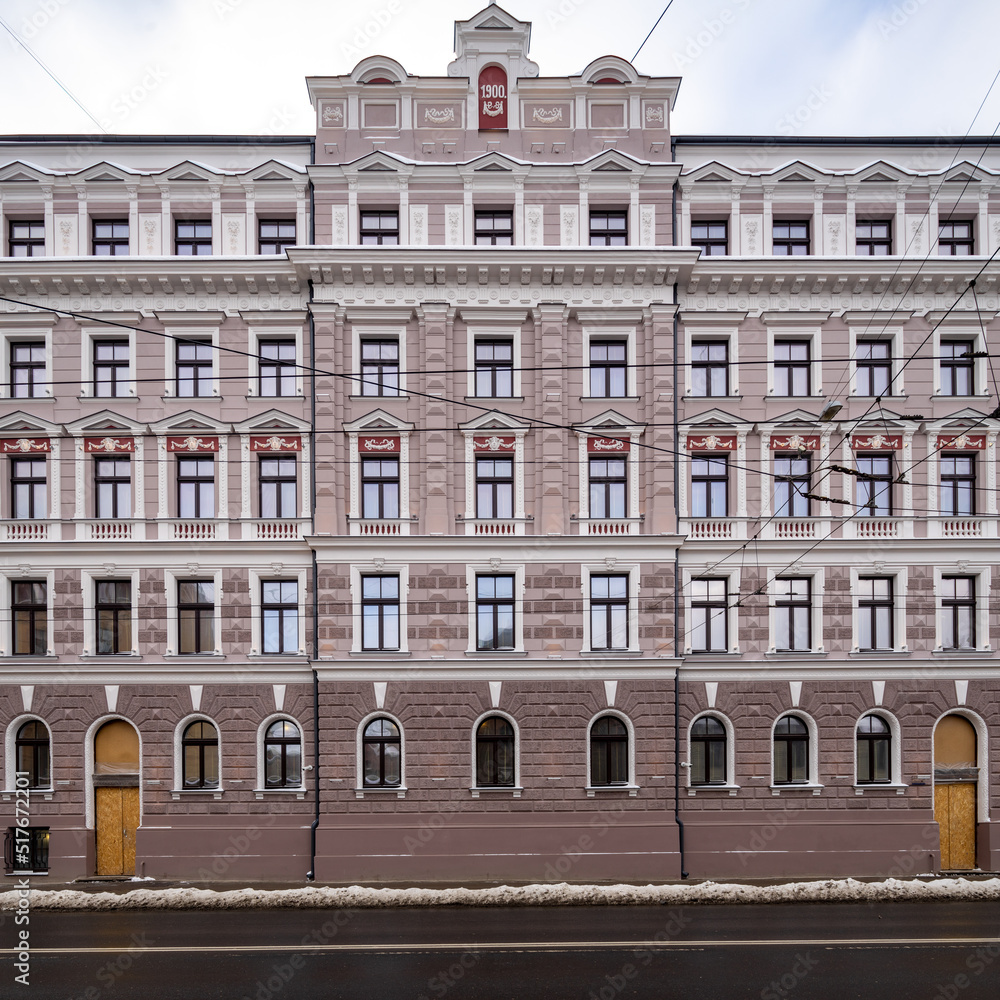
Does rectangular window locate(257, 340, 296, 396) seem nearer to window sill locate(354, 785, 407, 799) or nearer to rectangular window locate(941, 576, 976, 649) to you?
window sill locate(354, 785, 407, 799)

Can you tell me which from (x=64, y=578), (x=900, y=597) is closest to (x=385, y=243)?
(x=64, y=578)

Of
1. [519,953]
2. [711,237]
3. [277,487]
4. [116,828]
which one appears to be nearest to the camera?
[519,953]

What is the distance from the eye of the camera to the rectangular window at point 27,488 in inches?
790

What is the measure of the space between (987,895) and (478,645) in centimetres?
1326

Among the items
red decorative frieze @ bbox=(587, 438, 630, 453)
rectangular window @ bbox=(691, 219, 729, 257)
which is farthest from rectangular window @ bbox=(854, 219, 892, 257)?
red decorative frieze @ bbox=(587, 438, 630, 453)

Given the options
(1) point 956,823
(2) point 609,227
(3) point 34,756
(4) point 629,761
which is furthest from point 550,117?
(3) point 34,756

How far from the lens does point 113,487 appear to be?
65.8ft

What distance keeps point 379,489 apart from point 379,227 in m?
7.18

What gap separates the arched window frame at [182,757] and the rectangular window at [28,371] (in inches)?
385

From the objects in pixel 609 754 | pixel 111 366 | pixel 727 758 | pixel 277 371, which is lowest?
pixel 727 758

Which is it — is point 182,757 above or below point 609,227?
below

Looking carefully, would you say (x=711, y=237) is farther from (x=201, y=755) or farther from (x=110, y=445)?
(x=201, y=755)

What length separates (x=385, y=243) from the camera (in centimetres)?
2019

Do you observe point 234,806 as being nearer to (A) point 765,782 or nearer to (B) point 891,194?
(A) point 765,782
